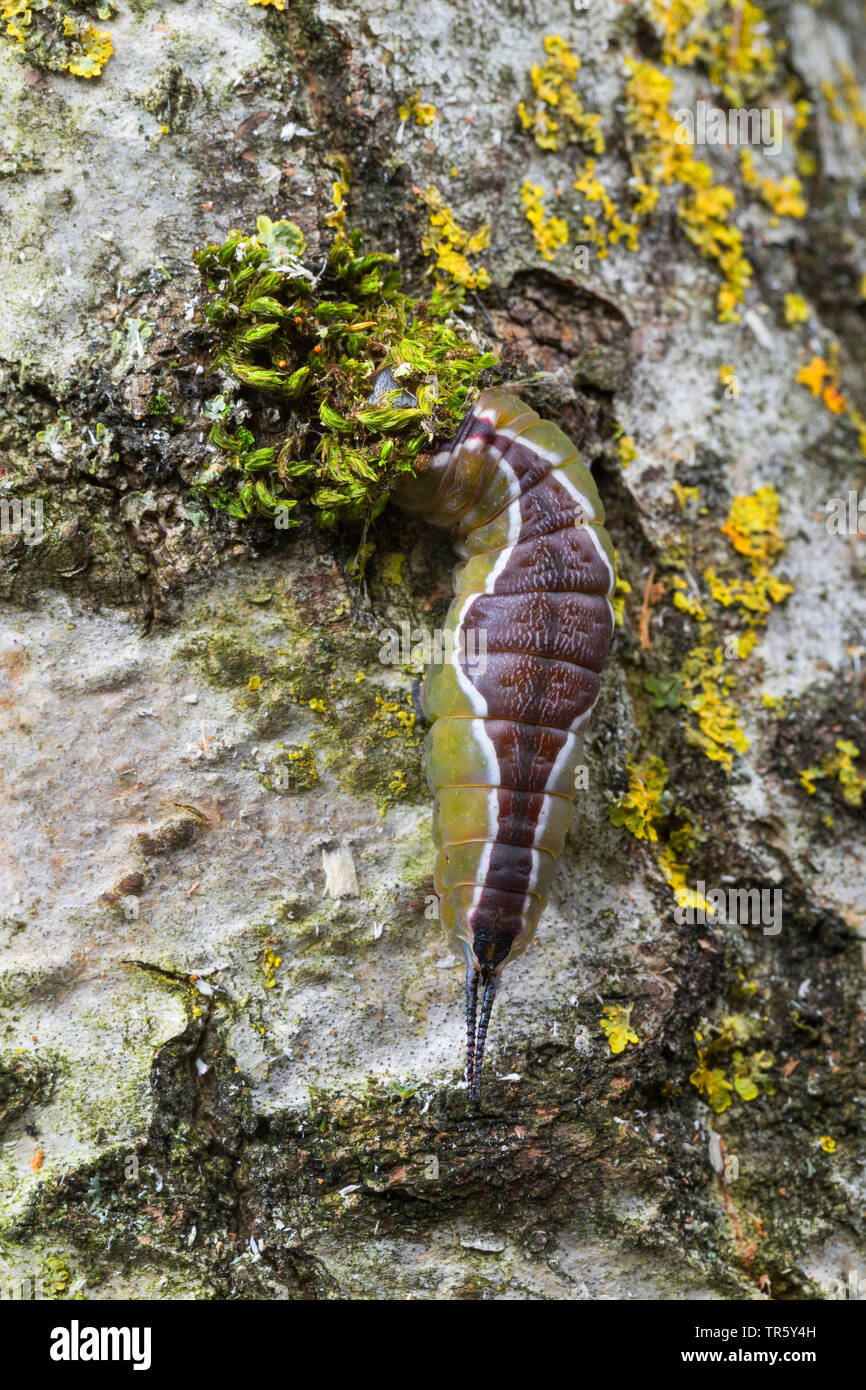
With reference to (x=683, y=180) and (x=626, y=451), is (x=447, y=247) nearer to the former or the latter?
(x=626, y=451)

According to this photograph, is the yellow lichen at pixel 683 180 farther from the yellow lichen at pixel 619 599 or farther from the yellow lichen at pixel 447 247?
the yellow lichen at pixel 619 599

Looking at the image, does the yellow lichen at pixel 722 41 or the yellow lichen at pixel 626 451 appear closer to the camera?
the yellow lichen at pixel 626 451

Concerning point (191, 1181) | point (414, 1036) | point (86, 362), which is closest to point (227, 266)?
point (86, 362)

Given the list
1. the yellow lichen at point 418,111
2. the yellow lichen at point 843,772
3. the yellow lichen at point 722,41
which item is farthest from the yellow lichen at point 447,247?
the yellow lichen at point 843,772

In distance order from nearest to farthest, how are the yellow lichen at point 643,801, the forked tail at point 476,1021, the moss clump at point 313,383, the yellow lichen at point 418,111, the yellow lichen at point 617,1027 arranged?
the moss clump at point 313,383, the forked tail at point 476,1021, the yellow lichen at point 617,1027, the yellow lichen at point 418,111, the yellow lichen at point 643,801

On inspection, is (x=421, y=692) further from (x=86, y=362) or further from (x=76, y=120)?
(x=76, y=120)

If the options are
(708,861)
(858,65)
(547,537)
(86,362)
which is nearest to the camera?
(86,362)

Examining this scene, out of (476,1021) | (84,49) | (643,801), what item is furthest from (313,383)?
(476,1021)
